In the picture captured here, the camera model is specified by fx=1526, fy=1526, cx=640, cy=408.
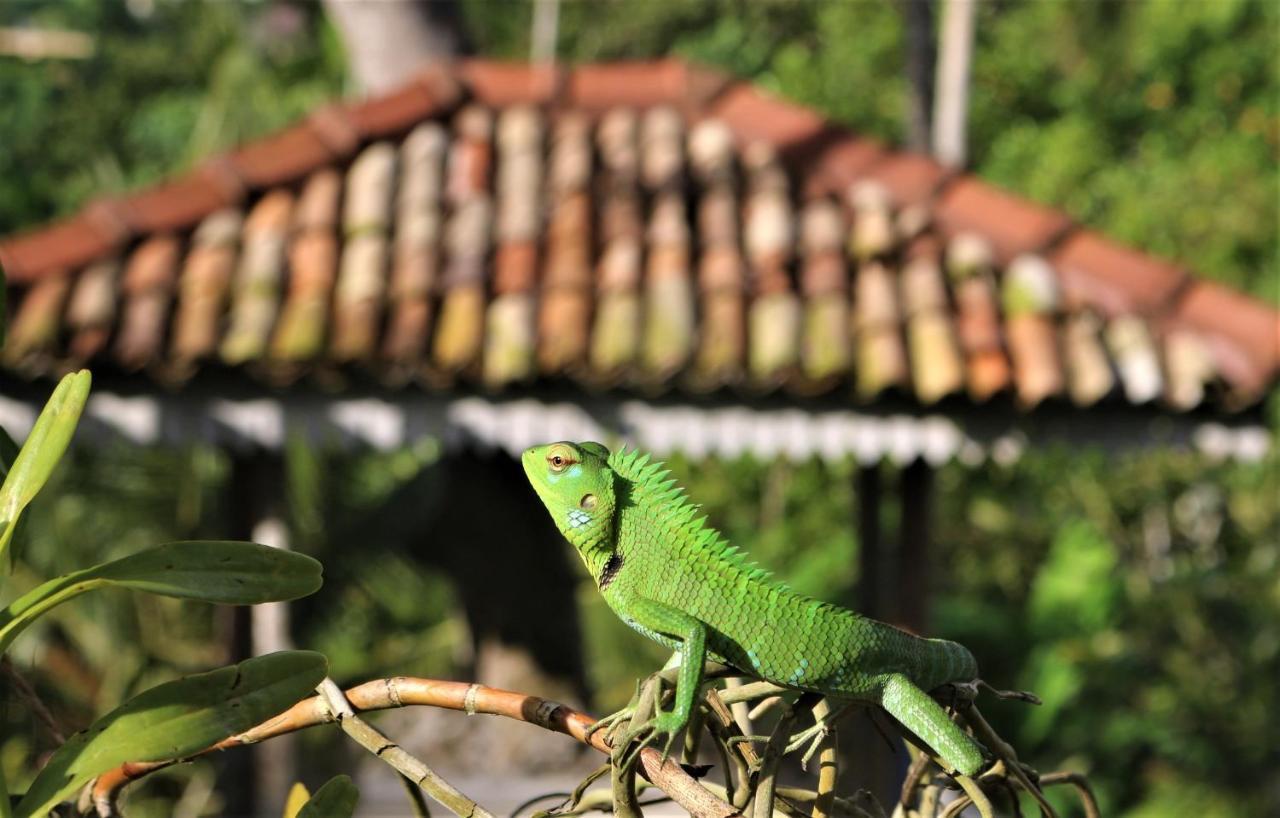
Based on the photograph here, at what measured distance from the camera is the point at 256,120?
1314 centimetres

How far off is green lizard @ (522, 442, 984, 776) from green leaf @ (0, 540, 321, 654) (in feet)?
0.90

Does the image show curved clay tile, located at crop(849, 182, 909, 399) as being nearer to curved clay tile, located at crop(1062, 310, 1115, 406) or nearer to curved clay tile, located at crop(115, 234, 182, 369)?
curved clay tile, located at crop(1062, 310, 1115, 406)

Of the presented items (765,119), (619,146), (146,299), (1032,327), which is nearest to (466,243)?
(619,146)

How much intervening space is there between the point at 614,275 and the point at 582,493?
4.32 metres

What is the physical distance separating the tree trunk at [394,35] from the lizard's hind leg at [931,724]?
6.92m

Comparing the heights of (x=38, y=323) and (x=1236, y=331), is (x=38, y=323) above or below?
above

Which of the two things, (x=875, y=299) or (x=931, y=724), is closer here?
(x=931, y=724)

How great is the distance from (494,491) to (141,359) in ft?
8.22

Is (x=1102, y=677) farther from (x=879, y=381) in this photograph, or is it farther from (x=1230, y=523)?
(x=879, y=381)

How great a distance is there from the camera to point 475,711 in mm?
1009

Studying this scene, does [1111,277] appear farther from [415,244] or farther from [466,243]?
[415,244]

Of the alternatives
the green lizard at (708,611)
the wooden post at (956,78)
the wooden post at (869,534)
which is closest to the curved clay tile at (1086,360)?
the wooden post at (869,534)

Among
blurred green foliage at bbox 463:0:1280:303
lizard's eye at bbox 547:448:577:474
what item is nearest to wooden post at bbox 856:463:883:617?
lizard's eye at bbox 547:448:577:474

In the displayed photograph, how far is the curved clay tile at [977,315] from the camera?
17.4 ft
